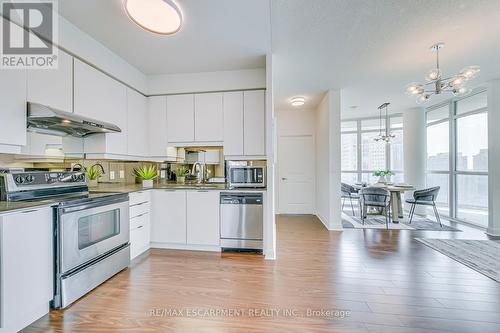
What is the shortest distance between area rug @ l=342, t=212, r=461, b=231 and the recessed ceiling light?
2778 mm

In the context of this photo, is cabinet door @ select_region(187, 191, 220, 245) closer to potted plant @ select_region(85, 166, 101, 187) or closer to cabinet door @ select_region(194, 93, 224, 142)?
cabinet door @ select_region(194, 93, 224, 142)

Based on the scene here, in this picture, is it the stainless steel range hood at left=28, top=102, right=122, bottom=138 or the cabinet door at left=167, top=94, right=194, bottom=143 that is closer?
the stainless steel range hood at left=28, top=102, right=122, bottom=138

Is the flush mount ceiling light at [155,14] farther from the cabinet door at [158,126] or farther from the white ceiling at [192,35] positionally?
the cabinet door at [158,126]

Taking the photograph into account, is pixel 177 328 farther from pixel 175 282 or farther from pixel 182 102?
pixel 182 102

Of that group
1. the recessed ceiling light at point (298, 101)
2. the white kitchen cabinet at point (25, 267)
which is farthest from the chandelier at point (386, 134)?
the white kitchen cabinet at point (25, 267)

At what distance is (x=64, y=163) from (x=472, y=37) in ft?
16.5

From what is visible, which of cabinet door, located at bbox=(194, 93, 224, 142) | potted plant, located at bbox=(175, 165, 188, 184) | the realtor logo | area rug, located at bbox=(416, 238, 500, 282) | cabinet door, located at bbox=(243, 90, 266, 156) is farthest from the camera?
potted plant, located at bbox=(175, 165, 188, 184)

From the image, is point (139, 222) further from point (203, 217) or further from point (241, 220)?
point (241, 220)

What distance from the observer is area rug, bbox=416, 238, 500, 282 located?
2520mm

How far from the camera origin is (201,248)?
3.08 metres

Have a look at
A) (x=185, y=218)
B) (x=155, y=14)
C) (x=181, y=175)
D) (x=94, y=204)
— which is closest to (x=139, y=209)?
(x=185, y=218)

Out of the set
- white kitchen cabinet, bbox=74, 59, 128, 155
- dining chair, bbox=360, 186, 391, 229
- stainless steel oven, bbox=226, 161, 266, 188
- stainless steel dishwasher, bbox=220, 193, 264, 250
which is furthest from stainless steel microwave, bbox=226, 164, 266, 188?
dining chair, bbox=360, 186, 391, 229

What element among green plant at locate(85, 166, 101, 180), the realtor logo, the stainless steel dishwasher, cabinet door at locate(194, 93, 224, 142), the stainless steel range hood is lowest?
the stainless steel dishwasher

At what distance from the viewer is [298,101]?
4.93 meters
